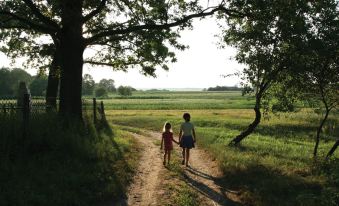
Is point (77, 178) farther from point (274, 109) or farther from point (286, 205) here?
point (274, 109)

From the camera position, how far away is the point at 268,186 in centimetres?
1250

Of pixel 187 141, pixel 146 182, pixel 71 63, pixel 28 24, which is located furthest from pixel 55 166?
→ pixel 28 24

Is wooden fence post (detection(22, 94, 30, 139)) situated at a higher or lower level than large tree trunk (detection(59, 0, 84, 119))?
lower

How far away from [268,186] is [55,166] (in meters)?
6.52

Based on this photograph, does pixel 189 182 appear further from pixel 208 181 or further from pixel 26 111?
pixel 26 111

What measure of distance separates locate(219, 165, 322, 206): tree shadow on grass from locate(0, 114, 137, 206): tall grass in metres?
3.60

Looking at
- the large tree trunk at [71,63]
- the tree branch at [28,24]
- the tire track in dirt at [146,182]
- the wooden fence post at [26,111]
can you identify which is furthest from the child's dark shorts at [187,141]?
the tree branch at [28,24]

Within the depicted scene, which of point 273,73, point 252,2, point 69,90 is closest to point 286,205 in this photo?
point 273,73

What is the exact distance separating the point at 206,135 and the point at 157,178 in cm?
1306

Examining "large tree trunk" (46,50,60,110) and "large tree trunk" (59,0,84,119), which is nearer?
"large tree trunk" (59,0,84,119)

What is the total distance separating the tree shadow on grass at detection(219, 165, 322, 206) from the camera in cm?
1143

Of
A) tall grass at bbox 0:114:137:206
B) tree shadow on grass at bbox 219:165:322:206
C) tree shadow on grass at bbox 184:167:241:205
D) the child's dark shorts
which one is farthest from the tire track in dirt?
tree shadow on grass at bbox 219:165:322:206

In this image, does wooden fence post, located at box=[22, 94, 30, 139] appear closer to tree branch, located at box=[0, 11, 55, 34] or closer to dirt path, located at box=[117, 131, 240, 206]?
dirt path, located at box=[117, 131, 240, 206]

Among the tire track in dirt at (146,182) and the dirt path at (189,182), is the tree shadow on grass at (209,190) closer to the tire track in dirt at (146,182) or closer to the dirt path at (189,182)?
the dirt path at (189,182)
